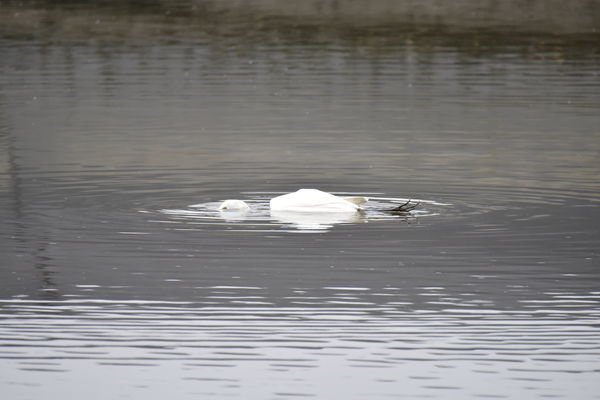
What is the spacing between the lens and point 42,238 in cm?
1509

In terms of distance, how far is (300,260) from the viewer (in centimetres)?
1370

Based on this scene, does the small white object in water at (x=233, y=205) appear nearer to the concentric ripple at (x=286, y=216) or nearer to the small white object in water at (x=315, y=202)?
the concentric ripple at (x=286, y=216)

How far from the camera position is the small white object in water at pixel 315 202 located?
1659 centimetres

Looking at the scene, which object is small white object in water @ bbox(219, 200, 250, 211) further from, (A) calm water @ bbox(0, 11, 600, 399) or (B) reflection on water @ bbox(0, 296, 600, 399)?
(B) reflection on water @ bbox(0, 296, 600, 399)

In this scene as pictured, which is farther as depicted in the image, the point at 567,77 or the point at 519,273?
the point at 567,77

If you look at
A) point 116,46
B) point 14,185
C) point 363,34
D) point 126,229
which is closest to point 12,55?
point 116,46

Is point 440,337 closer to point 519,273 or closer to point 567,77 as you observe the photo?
point 519,273

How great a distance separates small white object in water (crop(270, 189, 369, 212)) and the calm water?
0.99 feet

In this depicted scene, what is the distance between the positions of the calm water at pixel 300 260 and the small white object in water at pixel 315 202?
11.9 inches

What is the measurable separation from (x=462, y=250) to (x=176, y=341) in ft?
14.6

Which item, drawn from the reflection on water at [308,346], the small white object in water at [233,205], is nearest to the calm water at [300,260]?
the reflection on water at [308,346]

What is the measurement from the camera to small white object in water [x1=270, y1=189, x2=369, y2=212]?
54.4ft

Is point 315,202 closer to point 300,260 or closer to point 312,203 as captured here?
point 312,203

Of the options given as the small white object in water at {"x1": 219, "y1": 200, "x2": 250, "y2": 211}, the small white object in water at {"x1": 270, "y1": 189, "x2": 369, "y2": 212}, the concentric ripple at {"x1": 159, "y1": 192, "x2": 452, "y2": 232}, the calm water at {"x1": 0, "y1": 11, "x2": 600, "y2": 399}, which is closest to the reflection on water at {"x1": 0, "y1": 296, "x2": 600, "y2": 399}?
the calm water at {"x1": 0, "y1": 11, "x2": 600, "y2": 399}
